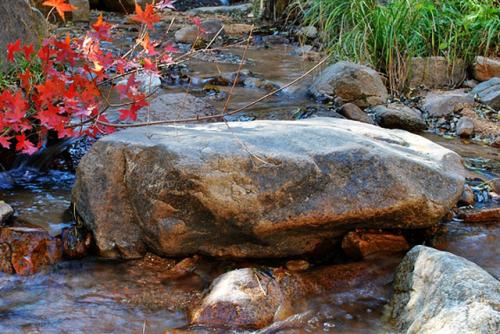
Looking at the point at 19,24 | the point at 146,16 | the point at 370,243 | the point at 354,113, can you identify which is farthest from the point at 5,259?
the point at 354,113

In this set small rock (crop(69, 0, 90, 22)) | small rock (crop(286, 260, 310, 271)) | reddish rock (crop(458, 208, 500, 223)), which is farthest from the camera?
small rock (crop(69, 0, 90, 22))

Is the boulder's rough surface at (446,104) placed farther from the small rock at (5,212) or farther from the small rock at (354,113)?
the small rock at (5,212)

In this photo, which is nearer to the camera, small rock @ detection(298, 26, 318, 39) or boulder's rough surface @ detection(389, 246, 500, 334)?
boulder's rough surface @ detection(389, 246, 500, 334)

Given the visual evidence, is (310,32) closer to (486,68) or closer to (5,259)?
(486,68)

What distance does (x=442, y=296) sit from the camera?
7.67 feet

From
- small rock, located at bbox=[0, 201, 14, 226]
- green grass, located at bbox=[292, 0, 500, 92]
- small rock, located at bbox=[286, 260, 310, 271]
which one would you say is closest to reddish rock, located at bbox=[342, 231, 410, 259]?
Answer: small rock, located at bbox=[286, 260, 310, 271]

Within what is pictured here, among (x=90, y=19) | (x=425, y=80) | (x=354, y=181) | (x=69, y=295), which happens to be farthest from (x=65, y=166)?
(x=90, y=19)

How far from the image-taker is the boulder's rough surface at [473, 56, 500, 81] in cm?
679

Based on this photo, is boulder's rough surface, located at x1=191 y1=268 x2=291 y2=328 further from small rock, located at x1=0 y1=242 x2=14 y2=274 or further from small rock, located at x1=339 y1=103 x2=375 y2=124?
small rock, located at x1=339 y1=103 x2=375 y2=124

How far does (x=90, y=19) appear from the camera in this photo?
11.5m

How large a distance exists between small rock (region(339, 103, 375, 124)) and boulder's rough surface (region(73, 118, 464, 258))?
2.41 meters

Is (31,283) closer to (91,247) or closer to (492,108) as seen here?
(91,247)

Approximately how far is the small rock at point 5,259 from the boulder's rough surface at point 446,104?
4.53 m

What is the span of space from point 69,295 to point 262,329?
0.99 m
